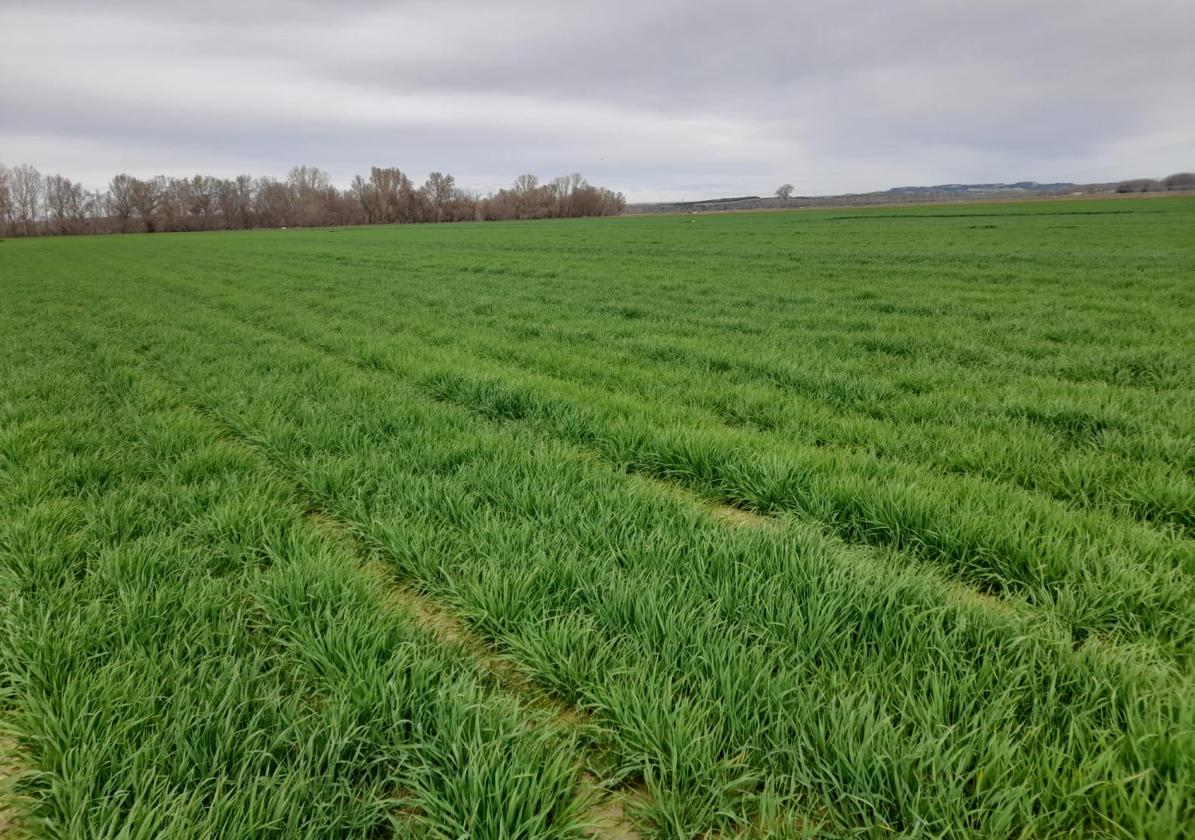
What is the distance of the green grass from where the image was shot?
157cm

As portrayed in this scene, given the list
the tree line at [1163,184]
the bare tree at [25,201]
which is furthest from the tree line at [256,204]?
the tree line at [1163,184]

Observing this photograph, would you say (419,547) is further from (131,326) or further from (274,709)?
(131,326)

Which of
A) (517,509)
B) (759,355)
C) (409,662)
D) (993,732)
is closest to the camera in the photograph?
(993,732)

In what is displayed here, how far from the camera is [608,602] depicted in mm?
2297

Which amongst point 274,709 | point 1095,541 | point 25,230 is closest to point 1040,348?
point 1095,541

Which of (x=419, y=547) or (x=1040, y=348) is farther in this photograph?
(x=1040, y=348)

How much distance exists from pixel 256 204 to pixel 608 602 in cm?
12775

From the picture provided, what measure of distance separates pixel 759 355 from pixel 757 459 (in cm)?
335

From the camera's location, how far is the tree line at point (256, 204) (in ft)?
319

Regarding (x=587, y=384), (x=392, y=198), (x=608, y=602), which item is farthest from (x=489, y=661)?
(x=392, y=198)

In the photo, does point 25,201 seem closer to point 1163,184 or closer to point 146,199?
point 146,199

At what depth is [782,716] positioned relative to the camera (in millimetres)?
1748

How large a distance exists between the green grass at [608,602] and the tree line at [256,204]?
113 metres

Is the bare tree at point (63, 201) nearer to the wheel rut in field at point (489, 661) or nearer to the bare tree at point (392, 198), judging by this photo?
the bare tree at point (392, 198)
